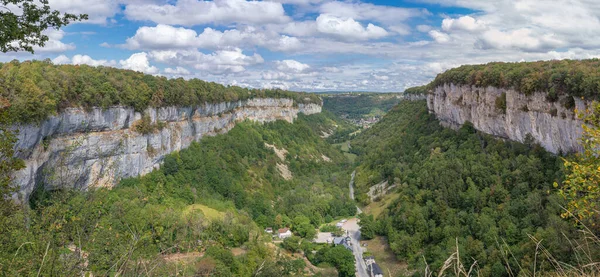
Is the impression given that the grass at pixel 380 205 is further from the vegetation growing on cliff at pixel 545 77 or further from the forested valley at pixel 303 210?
the vegetation growing on cliff at pixel 545 77

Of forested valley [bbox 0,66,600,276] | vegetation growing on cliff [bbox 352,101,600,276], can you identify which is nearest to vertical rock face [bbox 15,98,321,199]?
forested valley [bbox 0,66,600,276]

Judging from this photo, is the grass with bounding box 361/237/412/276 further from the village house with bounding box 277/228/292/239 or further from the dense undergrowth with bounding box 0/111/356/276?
the village house with bounding box 277/228/292/239

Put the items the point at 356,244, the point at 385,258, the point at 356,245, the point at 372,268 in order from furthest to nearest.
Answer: the point at 356,244, the point at 356,245, the point at 385,258, the point at 372,268

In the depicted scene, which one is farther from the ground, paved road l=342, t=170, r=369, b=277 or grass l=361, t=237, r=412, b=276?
grass l=361, t=237, r=412, b=276

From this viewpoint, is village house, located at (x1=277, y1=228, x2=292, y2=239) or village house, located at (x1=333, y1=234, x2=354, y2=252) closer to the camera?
village house, located at (x1=333, y1=234, x2=354, y2=252)

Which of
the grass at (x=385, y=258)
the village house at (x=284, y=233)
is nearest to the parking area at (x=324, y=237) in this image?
the village house at (x=284, y=233)

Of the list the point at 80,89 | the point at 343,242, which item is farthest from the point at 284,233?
the point at 80,89

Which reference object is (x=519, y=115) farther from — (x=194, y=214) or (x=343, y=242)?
(x=194, y=214)

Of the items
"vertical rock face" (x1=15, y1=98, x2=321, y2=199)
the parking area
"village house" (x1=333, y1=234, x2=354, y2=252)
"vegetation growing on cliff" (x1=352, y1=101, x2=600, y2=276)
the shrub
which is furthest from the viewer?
the parking area
